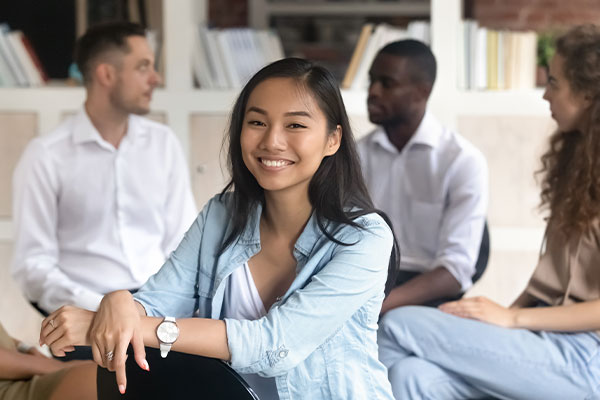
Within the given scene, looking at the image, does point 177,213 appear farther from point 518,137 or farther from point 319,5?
point 319,5

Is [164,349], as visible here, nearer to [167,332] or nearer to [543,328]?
[167,332]

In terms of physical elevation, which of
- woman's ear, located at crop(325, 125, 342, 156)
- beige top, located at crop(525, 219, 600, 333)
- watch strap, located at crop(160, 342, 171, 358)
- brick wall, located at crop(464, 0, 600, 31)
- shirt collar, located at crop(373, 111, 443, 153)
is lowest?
beige top, located at crop(525, 219, 600, 333)

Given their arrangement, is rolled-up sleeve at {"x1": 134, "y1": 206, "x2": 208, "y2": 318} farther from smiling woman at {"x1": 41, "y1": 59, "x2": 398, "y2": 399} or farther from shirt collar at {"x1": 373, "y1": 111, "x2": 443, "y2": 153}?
shirt collar at {"x1": 373, "y1": 111, "x2": 443, "y2": 153}

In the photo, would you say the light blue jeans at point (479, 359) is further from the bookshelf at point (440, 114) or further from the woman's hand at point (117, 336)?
the bookshelf at point (440, 114)

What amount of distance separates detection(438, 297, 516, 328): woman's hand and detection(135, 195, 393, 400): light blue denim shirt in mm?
437

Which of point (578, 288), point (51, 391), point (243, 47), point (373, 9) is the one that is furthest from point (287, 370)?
point (373, 9)

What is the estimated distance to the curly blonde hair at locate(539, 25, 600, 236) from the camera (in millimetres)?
1880

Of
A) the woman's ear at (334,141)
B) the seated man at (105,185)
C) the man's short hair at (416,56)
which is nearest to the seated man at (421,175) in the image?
the man's short hair at (416,56)

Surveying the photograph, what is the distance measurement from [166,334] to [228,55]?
244 cm

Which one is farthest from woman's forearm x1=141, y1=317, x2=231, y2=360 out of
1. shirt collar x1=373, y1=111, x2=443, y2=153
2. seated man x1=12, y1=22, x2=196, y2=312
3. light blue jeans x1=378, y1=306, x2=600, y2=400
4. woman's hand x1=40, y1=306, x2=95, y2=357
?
shirt collar x1=373, y1=111, x2=443, y2=153

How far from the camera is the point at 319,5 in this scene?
6.06 m

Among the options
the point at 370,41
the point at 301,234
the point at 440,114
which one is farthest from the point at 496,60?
the point at 301,234

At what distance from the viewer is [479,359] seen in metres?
1.78

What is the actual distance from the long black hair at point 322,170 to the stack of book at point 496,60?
207cm
